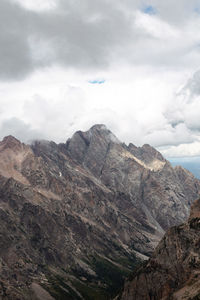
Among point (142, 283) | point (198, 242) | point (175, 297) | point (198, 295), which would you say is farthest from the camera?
point (142, 283)

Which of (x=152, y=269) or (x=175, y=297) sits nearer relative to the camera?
(x=175, y=297)

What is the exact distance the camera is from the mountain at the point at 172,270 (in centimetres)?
15684

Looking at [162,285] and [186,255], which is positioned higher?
[186,255]

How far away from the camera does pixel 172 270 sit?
169m

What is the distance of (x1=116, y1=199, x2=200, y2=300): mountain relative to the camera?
156837 mm

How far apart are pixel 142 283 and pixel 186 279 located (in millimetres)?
29938

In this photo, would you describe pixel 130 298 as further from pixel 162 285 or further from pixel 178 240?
pixel 178 240

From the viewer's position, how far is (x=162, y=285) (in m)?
167

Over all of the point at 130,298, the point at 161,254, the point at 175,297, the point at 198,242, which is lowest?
the point at 130,298

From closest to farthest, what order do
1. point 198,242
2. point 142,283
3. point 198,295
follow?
1. point 198,295
2. point 198,242
3. point 142,283

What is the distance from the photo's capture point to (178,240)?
178875 millimetres

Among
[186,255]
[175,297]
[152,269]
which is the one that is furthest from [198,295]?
[152,269]

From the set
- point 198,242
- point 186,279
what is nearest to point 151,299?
point 186,279

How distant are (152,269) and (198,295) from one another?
171 ft
